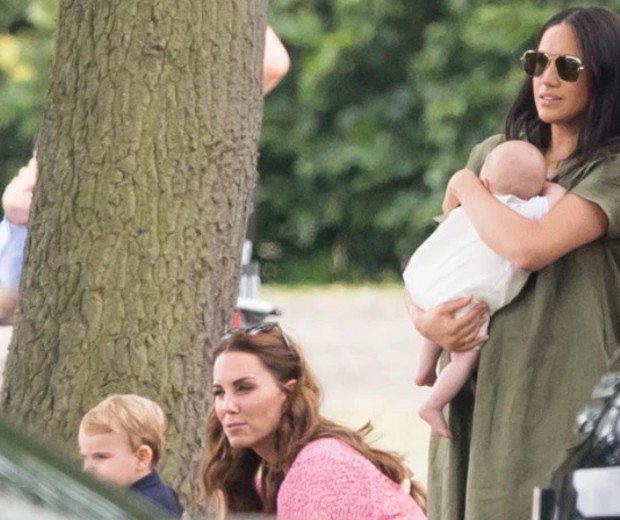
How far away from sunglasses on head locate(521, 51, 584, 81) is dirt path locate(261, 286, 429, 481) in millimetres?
3881

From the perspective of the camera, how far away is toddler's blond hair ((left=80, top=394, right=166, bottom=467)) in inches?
224

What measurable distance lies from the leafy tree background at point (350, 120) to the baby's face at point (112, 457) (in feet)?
51.6

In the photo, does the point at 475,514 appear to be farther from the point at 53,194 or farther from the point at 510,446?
the point at 53,194

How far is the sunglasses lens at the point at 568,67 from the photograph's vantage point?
18.4 ft

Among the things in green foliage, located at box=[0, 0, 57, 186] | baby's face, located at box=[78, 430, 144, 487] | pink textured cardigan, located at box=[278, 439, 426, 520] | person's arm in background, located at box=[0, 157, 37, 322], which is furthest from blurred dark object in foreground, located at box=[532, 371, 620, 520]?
green foliage, located at box=[0, 0, 57, 186]

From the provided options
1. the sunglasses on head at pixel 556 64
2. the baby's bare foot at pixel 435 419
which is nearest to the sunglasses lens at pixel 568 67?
the sunglasses on head at pixel 556 64

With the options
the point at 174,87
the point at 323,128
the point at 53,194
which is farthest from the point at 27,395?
the point at 323,128

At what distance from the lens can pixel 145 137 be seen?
651cm

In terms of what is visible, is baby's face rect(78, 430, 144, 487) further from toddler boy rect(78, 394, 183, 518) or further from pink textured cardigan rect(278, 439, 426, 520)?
pink textured cardigan rect(278, 439, 426, 520)

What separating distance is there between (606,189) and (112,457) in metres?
1.40

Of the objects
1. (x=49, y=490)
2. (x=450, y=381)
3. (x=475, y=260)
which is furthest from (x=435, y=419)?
(x=49, y=490)

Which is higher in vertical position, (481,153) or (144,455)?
(481,153)

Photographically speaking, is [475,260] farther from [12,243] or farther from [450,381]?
[12,243]

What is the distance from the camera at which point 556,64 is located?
5645 mm
